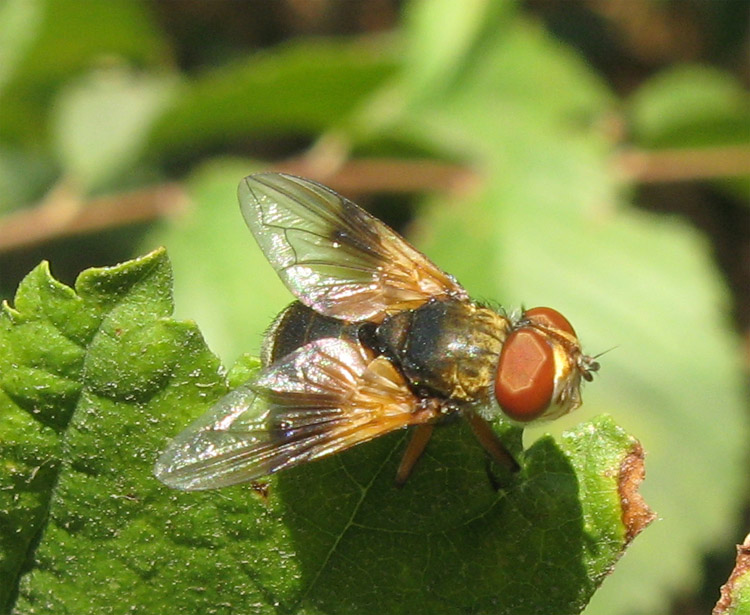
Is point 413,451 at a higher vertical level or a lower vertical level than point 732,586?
higher

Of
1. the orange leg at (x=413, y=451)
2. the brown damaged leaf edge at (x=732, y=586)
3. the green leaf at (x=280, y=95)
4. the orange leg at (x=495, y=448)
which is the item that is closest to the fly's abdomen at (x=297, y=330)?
the orange leg at (x=413, y=451)

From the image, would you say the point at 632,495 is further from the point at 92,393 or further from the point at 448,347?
the point at 92,393

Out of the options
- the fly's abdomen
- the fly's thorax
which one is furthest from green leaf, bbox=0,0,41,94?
the fly's thorax

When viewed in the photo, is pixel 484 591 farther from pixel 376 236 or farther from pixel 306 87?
pixel 306 87

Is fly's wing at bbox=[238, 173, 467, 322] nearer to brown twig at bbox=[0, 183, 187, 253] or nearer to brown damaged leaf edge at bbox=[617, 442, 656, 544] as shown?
brown damaged leaf edge at bbox=[617, 442, 656, 544]

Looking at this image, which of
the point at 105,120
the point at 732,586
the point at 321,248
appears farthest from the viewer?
the point at 105,120

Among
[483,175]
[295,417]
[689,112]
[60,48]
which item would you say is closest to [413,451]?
[295,417]

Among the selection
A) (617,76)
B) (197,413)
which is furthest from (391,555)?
(617,76)
